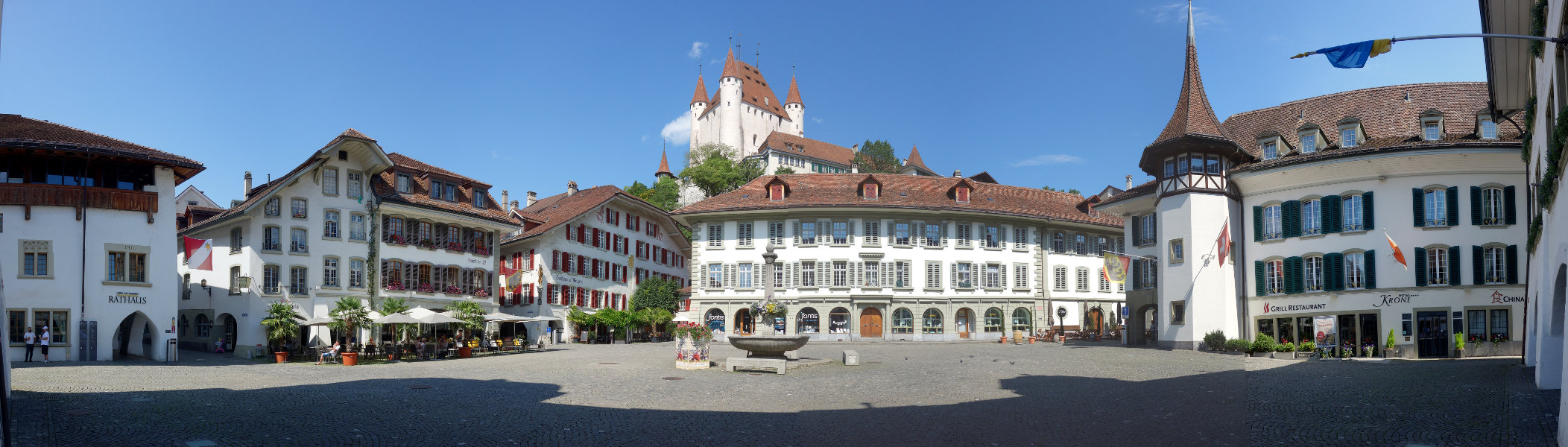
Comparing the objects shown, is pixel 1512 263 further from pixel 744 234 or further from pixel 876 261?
pixel 744 234

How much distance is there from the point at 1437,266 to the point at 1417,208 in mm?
2032

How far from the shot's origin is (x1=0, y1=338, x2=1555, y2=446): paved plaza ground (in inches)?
514

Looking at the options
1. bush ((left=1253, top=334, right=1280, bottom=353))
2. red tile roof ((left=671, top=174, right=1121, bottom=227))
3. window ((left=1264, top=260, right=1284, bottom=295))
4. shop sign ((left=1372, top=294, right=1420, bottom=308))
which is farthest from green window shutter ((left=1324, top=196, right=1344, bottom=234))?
red tile roof ((left=671, top=174, right=1121, bottom=227))

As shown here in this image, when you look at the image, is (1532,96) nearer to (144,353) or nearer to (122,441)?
(122,441)

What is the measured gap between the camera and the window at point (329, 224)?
4175 cm

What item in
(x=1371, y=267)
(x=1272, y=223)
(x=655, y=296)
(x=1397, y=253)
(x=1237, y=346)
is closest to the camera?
(x=1397, y=253)

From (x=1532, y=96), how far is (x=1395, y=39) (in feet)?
31.6

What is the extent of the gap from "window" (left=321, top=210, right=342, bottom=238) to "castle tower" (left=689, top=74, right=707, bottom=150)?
107102 mm

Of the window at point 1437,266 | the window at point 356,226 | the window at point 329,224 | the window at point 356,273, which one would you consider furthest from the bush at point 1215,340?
the window at point 329,224

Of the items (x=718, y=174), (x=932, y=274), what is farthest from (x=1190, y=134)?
(x=718, y=174)

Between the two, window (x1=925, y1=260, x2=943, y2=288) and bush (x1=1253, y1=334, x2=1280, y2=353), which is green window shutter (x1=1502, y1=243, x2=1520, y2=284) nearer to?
bush (x1=1253, y1=334, x2=1280, y2=353)

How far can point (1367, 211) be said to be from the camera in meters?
34.5

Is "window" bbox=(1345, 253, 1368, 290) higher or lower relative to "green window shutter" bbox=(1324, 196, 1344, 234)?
lower

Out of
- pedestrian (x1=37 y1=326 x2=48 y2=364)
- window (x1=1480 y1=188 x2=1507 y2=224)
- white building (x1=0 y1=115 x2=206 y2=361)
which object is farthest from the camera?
window (x1=1480 y1=188 x2=1507 y2=224)
